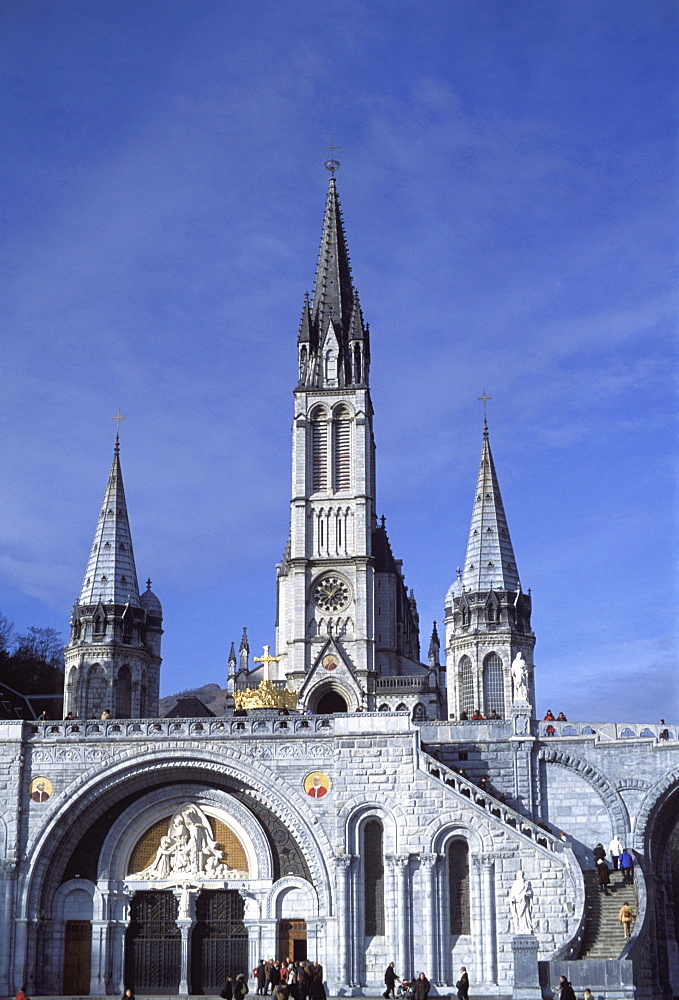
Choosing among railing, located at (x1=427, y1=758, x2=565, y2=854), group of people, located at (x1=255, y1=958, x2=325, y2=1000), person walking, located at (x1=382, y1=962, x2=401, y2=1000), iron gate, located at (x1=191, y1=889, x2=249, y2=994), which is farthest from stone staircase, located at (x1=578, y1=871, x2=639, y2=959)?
iron gate, located at (x1=191, y1=889, x2=249, y2=994)

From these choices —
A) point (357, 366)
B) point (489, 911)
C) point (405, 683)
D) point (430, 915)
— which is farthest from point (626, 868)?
point (357, 366)

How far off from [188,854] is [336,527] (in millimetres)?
37653

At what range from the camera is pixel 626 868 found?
46562mm

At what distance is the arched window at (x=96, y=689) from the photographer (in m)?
77.1

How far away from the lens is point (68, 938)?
50.0 metres

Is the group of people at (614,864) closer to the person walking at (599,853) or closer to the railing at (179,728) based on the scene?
the person walking at (599,853)

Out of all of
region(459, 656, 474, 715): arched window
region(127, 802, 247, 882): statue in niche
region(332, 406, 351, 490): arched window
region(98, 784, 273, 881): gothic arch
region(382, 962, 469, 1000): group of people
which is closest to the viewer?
region(382, 962, 469, 1000): group of people

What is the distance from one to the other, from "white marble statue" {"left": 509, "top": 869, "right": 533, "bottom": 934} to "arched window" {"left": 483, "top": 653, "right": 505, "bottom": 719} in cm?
2828

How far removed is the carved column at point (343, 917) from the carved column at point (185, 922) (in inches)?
223

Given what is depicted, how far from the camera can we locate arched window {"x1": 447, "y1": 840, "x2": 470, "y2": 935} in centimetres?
4784

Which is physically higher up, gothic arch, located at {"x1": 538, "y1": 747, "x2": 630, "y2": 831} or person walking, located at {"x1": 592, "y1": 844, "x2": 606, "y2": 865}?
gothic arch, located at {"x1": 538, "y1": 747, "x2": 630, "y2": 831}

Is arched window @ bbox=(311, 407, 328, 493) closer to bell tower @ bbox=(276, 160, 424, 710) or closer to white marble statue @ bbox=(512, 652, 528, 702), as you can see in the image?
bell tower @ bbox=(276, 160, 424, 710)

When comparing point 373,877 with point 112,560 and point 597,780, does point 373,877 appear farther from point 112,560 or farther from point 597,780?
point 112,560

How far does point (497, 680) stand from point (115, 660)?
21.6m
